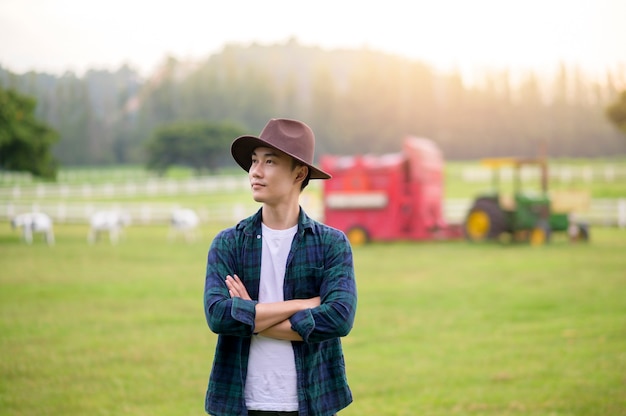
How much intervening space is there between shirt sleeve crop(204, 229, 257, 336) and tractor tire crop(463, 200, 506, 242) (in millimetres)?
14652

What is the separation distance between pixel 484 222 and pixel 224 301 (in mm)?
14928

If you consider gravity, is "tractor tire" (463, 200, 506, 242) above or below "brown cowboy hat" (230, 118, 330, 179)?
below

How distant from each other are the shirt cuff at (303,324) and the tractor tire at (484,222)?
48.2 feet

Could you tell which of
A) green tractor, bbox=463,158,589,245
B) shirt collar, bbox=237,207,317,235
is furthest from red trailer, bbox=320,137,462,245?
shirt collar, bbox=237,207,317,235

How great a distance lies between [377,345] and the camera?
281 inches

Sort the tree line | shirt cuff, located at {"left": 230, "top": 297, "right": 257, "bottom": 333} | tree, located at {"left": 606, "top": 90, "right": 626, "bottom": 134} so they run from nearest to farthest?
shirt cuff, located at {"left": 230, "top": 297, "right": 257, "bottom": 333} → tree, located at {"left": 606, "top": 90, "right": 626, "bottom": 134} → the tree line

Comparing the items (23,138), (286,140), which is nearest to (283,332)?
(286,140)

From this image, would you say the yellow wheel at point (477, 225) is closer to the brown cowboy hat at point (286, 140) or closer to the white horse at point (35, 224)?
the white horse at point (35, 224)

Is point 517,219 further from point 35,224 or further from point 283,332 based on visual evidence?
point 283,332

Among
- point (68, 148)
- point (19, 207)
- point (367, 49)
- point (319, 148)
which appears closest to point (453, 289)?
point (19, 207)

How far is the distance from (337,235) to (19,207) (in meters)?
23.4

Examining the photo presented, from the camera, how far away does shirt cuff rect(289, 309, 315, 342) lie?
2545mm

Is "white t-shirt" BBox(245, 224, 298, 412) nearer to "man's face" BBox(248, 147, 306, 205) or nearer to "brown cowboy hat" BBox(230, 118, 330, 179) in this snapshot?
"man's face" BBox(248, 147, 306, 205)

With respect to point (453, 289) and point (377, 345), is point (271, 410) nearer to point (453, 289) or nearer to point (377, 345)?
point (377, 345)
